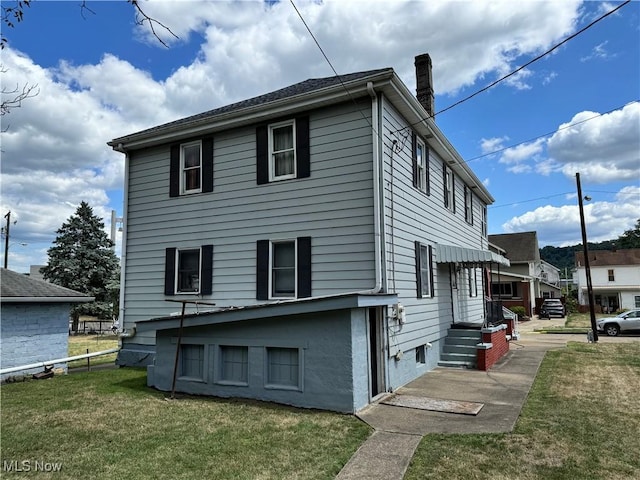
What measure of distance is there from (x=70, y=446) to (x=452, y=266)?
11005mm

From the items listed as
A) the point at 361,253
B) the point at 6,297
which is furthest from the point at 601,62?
the point at 6,297

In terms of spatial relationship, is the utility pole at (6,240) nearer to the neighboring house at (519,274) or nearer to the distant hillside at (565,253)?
the neighboring house at (519,274)

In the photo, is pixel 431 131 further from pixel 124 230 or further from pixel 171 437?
pixel 171 437

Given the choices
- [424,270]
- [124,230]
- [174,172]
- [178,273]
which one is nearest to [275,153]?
[174,172]

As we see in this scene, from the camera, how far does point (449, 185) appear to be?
47.6 ft

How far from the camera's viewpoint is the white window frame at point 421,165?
37.7ft

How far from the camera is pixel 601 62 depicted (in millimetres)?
10773

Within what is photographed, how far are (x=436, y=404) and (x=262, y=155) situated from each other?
665 centimetres

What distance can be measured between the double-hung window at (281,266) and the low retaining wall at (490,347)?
5063mm

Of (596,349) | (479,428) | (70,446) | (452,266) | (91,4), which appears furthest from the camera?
(596,349)

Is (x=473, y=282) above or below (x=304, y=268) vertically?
below

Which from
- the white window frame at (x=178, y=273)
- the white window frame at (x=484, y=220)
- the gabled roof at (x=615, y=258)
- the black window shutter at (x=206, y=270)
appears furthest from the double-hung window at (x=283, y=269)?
the gabled roof at (x=615, y=258)

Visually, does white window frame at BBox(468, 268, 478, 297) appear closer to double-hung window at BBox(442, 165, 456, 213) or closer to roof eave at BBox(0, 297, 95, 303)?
double-hung window at BBox(442, 165, 456, 213)

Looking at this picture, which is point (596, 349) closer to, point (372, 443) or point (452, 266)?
point (452, 266)
